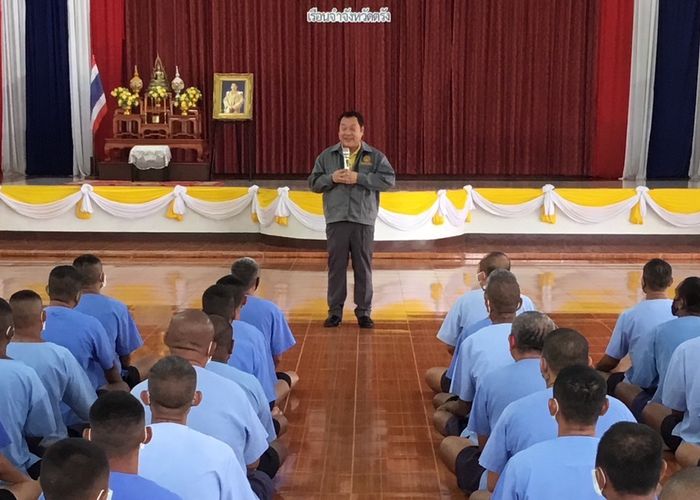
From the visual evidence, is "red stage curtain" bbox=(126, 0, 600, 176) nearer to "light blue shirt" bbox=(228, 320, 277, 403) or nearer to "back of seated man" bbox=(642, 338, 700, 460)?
"light blue shirt" bbox=(228, 320, 277, 403)

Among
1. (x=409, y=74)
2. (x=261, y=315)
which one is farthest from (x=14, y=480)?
(x=409, y=74)

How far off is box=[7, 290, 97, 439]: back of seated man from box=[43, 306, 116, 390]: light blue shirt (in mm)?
340

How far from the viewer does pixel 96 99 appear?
12953 mm

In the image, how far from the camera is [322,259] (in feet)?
30.7

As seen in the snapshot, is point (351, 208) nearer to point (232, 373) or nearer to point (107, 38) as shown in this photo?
point (232, 373)

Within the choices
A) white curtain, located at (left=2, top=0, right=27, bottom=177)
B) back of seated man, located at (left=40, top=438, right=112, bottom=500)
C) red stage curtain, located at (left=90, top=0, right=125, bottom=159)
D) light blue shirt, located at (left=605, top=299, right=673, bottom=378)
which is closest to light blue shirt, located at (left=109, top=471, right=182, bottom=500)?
back of seated man, located at (left=40, top=438, right=112, bottom=500)

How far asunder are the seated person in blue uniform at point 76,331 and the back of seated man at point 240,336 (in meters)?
0.53

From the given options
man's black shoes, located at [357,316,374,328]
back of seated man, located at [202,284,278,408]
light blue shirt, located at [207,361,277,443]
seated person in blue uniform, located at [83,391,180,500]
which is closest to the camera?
seated person in blue uniform, located at [83,391,180,500]

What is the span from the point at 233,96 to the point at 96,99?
2013 mm

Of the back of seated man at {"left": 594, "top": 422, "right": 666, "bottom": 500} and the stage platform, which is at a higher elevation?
the back of seated man at {"left": 594, "top": 422, "right": 666, "bottom": 500}

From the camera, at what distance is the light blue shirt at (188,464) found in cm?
222

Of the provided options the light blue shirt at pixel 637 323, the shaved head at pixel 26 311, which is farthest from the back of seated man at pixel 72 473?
the light blue shirt at pixel 637 323

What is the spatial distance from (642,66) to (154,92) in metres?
6.96

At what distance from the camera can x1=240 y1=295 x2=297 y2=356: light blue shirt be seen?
4520mm
